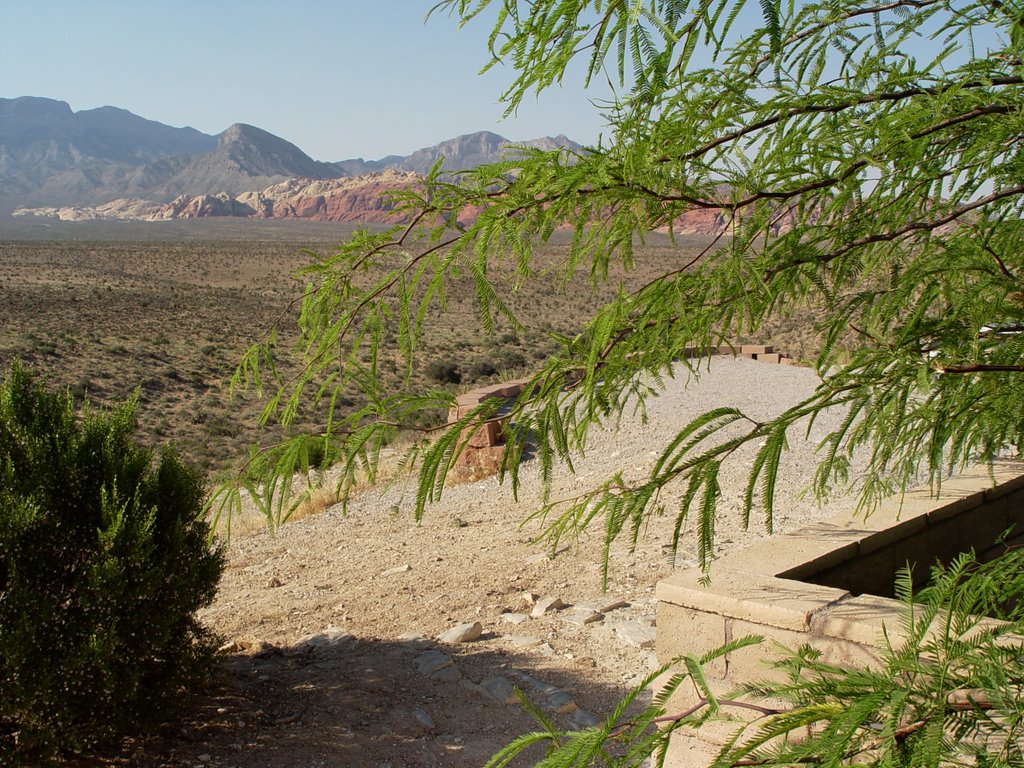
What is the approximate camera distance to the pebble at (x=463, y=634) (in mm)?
5500

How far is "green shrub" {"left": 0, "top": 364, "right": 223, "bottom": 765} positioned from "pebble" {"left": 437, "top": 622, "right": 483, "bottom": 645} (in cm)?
128

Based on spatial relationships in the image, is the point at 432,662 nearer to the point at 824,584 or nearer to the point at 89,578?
the point at 89,578

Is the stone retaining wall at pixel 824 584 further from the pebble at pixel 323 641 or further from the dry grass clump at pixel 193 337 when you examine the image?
the dry grass clump at pixel 193 337

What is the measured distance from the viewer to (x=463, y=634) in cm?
550

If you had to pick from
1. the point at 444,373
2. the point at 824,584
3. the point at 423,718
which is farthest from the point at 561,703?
the point at 444,373

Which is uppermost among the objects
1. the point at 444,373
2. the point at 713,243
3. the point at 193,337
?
the point at 713,243

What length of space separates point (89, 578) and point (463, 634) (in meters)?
2.08

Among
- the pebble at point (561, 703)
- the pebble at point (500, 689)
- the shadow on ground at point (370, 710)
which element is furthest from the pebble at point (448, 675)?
the pebble at point (561, 703)

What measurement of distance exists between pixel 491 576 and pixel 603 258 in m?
4.37

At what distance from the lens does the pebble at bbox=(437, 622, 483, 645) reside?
217 inches

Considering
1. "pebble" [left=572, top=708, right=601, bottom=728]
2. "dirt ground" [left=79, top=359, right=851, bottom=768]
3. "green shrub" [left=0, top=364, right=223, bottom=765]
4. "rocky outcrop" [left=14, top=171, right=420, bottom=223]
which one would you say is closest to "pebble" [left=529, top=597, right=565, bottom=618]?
"dirt ground" [left=79, top=359, right=851, bottom=768]

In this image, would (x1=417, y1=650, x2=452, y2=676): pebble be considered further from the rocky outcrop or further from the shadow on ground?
the rocky outcrop

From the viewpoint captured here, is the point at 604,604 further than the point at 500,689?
Yes

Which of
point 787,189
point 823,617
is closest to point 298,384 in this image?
point 787,189
